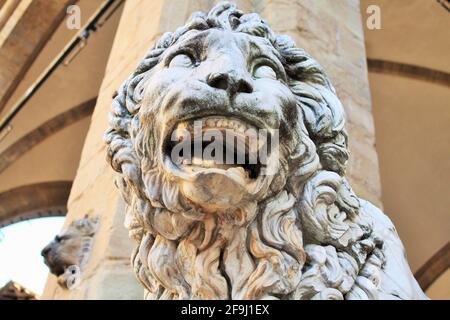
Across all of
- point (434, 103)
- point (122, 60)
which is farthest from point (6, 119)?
point (434, 103)

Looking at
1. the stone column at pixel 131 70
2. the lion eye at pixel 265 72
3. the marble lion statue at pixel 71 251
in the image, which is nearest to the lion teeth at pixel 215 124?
the lion eye at pixel 265 72

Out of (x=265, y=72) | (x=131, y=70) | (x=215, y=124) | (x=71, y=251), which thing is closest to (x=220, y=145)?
(x=215, y=124)

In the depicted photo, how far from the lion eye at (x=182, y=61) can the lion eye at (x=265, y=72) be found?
13cm

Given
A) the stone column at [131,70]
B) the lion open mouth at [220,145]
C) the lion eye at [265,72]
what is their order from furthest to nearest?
the stone column at [131,70]
the lion eye at [265,72]
the lion open mouth at [220,145]

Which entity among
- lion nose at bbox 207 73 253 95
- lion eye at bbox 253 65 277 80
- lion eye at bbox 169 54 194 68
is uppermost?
lion eye at bbox 169 54 194 68

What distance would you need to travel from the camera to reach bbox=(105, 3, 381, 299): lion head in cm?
108

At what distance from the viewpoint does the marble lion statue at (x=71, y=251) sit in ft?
6.44

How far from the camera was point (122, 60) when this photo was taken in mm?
2531

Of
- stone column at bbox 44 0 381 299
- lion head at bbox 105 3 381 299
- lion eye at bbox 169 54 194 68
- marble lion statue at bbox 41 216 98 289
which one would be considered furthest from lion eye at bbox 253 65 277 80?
marble lion statue at bbox 41 216 98 289

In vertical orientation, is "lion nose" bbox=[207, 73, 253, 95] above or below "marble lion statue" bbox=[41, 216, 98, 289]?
above

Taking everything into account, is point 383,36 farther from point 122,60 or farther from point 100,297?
point 100,297

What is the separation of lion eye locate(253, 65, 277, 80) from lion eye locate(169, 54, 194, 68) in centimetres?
13

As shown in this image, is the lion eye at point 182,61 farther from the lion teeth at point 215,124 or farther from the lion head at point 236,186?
the lion teeth at point 215,124

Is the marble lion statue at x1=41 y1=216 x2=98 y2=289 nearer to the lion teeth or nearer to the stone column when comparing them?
the stone column
